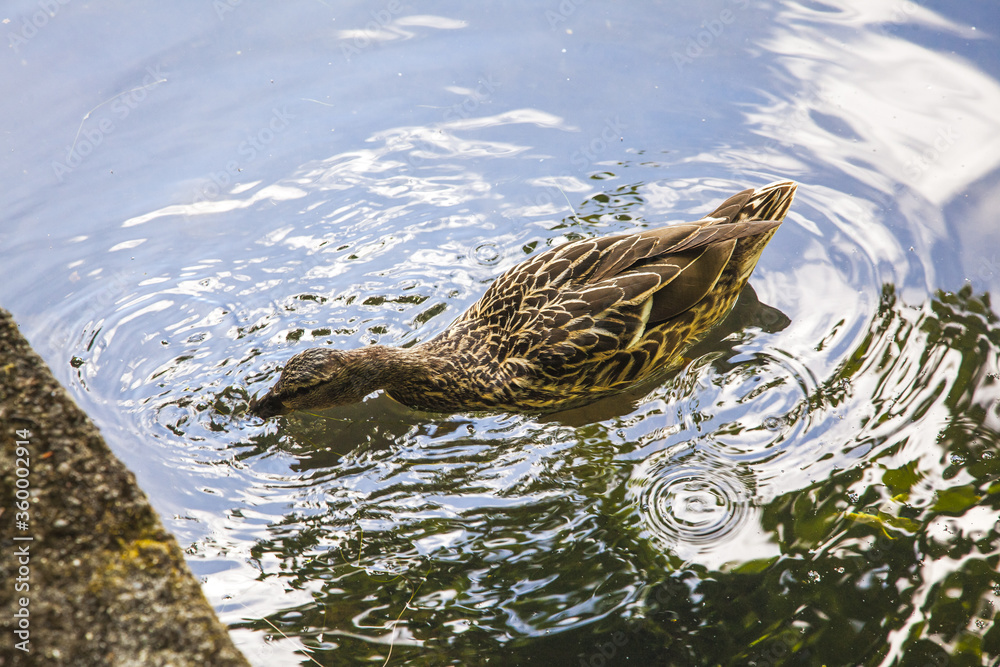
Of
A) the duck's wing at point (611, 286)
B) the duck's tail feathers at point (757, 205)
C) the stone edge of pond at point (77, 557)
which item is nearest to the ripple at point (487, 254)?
the duck's wing at point (611, 286)

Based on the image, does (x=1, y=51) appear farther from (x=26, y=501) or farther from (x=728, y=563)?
(x=728, y=563)

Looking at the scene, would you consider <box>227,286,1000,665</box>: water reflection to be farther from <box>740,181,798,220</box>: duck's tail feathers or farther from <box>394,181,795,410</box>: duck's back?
<box>740,181,798,220</box>: duck's tail feathers

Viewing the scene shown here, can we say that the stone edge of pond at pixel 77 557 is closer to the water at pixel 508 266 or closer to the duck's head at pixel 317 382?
the water at pixel 508 266

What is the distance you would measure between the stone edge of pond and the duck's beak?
2750mm

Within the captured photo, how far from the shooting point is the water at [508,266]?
15.6 feet

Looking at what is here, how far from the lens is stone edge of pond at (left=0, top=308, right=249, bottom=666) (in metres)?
2.53

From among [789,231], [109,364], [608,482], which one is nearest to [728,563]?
[608,482]

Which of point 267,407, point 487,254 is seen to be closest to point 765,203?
point 487,254

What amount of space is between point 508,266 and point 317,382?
2.20m

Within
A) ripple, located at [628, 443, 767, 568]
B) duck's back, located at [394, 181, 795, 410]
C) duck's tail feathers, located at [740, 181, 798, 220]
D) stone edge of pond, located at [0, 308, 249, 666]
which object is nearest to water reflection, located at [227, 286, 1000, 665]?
ripple, located at [628, 443, 767, 568]

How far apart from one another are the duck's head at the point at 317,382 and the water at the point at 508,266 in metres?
0.22

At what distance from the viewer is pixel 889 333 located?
6227 millimetres

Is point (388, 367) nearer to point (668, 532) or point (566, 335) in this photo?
point (566, 335)

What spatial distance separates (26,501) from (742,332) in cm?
533
